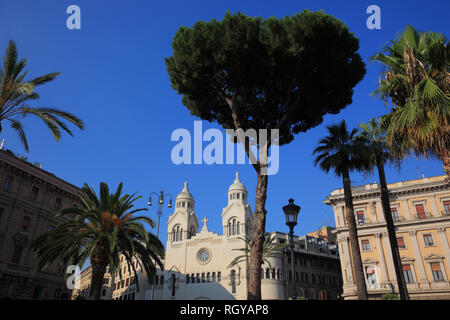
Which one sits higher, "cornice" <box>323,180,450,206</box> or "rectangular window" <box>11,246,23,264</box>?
"cornice" <box>323,180,450,206</box>

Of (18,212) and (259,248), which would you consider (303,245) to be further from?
(259,248)

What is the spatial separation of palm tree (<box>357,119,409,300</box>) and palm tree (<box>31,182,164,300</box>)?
1357cm

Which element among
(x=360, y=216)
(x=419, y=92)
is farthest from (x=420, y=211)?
(x=419, y=92)

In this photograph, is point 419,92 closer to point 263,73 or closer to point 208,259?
point 263,73

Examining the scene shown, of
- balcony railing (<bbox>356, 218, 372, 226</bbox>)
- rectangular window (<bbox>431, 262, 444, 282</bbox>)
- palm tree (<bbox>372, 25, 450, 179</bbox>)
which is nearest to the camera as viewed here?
palm tree (<bbox>372, 25, 450, 179</bbox>)

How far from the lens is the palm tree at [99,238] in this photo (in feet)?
60.2

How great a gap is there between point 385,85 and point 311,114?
6.35 m

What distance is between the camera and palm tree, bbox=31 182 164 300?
60.2 feet

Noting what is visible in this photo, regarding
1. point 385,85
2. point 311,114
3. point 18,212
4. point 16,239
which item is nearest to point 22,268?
point 16,239

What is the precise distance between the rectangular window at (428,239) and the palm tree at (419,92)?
3545cm

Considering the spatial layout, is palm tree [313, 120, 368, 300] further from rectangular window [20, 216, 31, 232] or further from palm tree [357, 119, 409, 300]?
rectangular window [20, 216, 31, 232]

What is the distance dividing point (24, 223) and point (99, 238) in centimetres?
1774

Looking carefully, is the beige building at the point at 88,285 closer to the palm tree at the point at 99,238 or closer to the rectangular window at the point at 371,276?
the rectangular window at the point at 371,276

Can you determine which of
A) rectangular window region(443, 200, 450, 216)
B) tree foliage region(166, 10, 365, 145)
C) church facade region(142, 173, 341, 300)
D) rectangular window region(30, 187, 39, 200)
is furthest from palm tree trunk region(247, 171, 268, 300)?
church facade region(142, 173, 341, 300)
